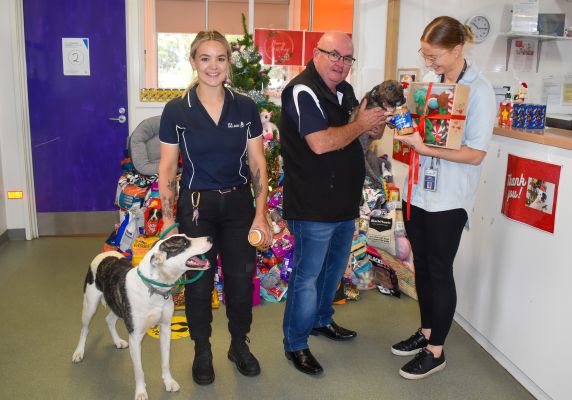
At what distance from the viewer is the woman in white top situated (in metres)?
2.24

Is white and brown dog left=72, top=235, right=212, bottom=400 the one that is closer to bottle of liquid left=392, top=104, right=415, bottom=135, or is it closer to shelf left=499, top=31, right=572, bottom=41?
bottle of liquid left=392, top=104, right=415, bottom=135

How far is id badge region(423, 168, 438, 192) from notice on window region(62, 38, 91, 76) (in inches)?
141

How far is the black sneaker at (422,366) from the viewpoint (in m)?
2.60

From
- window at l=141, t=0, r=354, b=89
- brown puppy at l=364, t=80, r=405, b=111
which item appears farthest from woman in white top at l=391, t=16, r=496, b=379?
window at l=141, t=0, r=354, b=89

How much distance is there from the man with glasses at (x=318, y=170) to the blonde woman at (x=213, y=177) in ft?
0.54

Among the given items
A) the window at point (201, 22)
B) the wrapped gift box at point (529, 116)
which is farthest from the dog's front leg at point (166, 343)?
the window at point (201, 22)

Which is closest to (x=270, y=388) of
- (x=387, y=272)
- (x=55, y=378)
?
(x=55, y=378)

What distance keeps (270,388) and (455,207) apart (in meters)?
1.16

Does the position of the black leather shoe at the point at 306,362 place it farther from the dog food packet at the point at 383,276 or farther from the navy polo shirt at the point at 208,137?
the dog food packet at the point at 383,276

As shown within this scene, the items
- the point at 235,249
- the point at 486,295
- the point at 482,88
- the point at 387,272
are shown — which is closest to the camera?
the point at 482,88

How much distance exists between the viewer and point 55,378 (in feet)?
8.47

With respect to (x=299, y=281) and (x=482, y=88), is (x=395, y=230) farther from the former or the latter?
(x=482, y=88)

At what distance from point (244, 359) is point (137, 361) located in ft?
1.70

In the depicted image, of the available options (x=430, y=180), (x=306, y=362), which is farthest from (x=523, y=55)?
(x=306, y=362)
